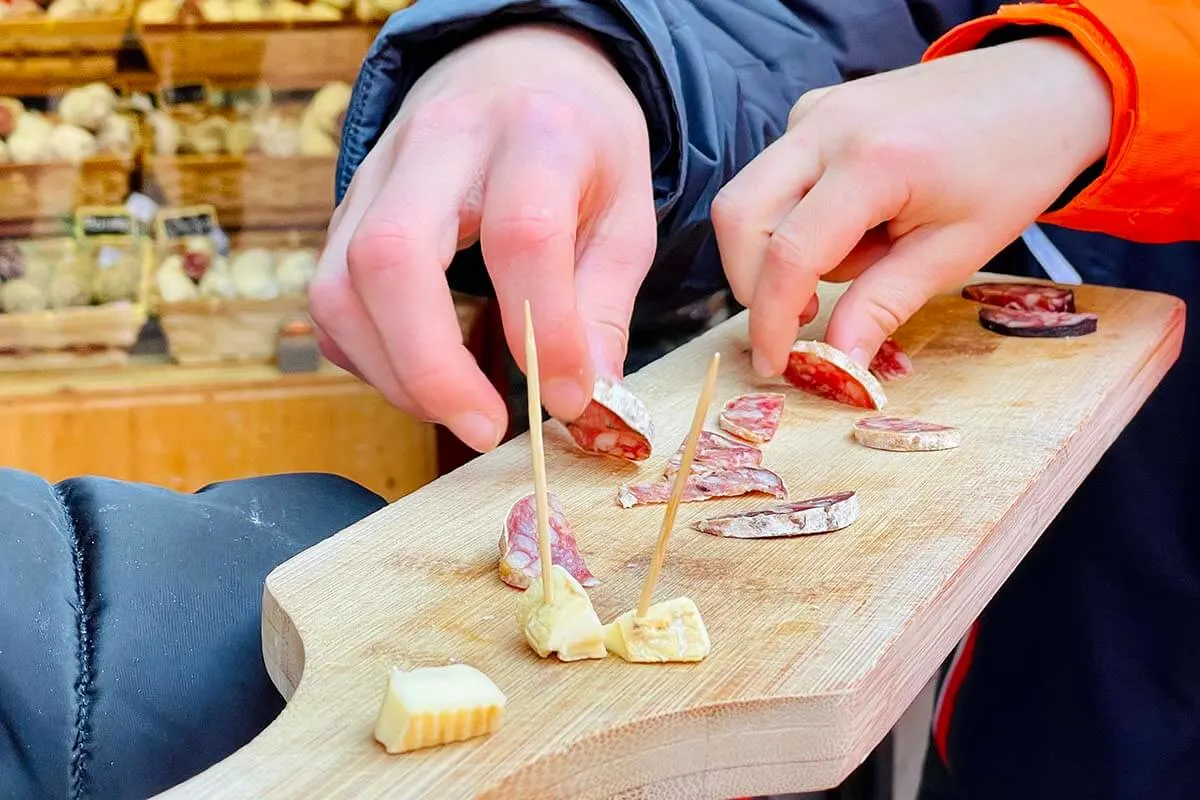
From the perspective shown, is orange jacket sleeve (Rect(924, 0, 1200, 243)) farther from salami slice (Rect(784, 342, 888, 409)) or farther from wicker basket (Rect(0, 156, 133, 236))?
wicker basket (Rect(0, 156, 133, 236))

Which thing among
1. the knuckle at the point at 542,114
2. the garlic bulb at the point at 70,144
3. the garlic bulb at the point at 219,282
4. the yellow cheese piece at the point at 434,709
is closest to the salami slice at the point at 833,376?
the knuckle at the point at 542,114

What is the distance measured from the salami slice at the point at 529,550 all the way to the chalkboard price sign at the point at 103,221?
169cm

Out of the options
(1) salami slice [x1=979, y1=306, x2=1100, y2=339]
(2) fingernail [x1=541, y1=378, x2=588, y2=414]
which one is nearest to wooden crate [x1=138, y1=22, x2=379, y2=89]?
(1) salami slice [x1=979, y1=306, x2=1100, y2=339]

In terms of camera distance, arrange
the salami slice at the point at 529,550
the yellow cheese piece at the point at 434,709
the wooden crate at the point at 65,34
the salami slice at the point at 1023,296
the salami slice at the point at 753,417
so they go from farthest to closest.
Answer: the wooden crate at the point at 65,34, the salami slice at the point at 1023,296, the salami slice at the point at 753,417, the salami slice at the point at 529,550, the yellow cheese piece at the point at 434,709

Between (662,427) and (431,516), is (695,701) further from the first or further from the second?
(662,427)

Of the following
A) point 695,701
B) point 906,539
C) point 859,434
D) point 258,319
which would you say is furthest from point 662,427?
point 258,319

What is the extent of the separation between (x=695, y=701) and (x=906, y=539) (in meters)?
0.22

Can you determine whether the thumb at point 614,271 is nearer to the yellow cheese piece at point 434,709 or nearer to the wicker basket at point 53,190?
the yellow cheese piece at point 434,709

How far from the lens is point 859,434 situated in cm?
88

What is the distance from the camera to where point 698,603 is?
0.66 meters

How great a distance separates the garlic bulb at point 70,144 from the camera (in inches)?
82.3

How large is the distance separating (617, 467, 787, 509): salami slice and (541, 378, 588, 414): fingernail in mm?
65

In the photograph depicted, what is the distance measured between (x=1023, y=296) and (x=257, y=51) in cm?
151

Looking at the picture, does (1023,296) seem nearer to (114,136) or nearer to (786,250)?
(786,250)
